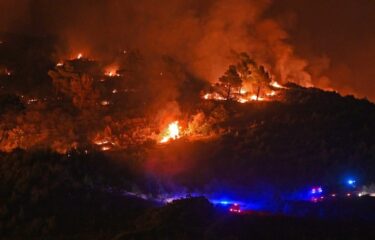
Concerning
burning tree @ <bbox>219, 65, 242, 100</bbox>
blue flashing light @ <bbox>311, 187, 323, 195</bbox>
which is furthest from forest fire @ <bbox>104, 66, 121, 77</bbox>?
blue flashing light @ <bbox>311, 187, 323, 195</bbox>

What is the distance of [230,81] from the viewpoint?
73.2m

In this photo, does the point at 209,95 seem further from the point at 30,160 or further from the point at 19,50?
the point at 19,50

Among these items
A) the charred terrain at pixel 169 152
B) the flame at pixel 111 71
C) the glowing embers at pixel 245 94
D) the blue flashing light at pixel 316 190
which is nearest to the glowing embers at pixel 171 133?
the charred terrain at pixel 169 152

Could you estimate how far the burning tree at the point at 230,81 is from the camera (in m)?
73.0

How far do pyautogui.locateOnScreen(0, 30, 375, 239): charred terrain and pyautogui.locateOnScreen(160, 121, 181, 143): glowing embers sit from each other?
0.21 m

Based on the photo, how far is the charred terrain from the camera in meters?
38.8

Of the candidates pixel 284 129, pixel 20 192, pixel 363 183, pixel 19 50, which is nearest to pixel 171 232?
pixel 20 192

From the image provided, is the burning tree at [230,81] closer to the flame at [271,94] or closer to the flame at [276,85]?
the flame at [271,94]

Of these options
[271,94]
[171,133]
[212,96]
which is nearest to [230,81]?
[212,96]

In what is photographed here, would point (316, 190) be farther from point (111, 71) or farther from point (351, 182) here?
point (111, 71)

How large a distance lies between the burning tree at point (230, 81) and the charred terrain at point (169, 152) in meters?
0.16

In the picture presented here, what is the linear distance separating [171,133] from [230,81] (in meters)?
12.1

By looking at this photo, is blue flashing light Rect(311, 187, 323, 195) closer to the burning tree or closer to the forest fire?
the burning tree

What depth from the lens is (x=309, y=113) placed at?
66.4 metres
